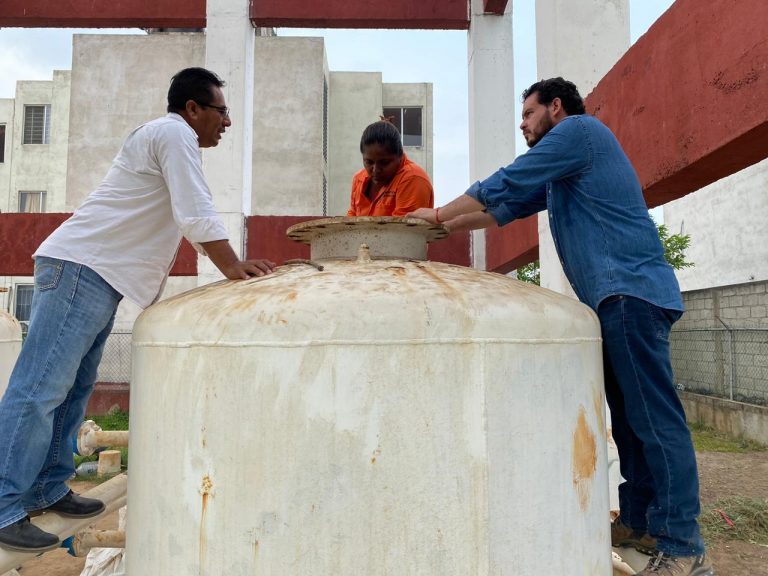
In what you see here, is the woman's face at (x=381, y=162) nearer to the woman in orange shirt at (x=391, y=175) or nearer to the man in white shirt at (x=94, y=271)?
the woman in orange shirt at (x=391, y=175)

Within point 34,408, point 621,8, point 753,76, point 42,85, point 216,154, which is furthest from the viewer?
point 42,85

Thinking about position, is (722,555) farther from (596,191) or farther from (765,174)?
(765,174)

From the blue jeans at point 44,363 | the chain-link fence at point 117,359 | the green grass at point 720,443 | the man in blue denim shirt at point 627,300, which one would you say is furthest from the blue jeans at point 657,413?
the chain-link fence at point 117,359

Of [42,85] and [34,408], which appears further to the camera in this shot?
[42,85]

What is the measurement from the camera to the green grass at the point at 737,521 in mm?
5648

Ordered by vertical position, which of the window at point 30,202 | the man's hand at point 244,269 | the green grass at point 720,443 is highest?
the window at point 30,202

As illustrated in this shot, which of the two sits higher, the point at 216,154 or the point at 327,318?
the point at 216,154

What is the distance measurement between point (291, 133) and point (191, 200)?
44.4 feet

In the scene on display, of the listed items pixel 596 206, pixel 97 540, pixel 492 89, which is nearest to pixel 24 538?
pixel 97 540

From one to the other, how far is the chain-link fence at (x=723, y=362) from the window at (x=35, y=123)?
1671 cm

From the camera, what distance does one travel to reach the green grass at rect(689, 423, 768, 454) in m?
9.19

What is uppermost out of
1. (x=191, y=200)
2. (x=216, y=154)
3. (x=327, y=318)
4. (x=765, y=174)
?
(x=765, y=174)

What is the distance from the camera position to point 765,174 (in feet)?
52.1

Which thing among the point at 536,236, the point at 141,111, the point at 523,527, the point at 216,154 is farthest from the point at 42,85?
the point at 523,527
